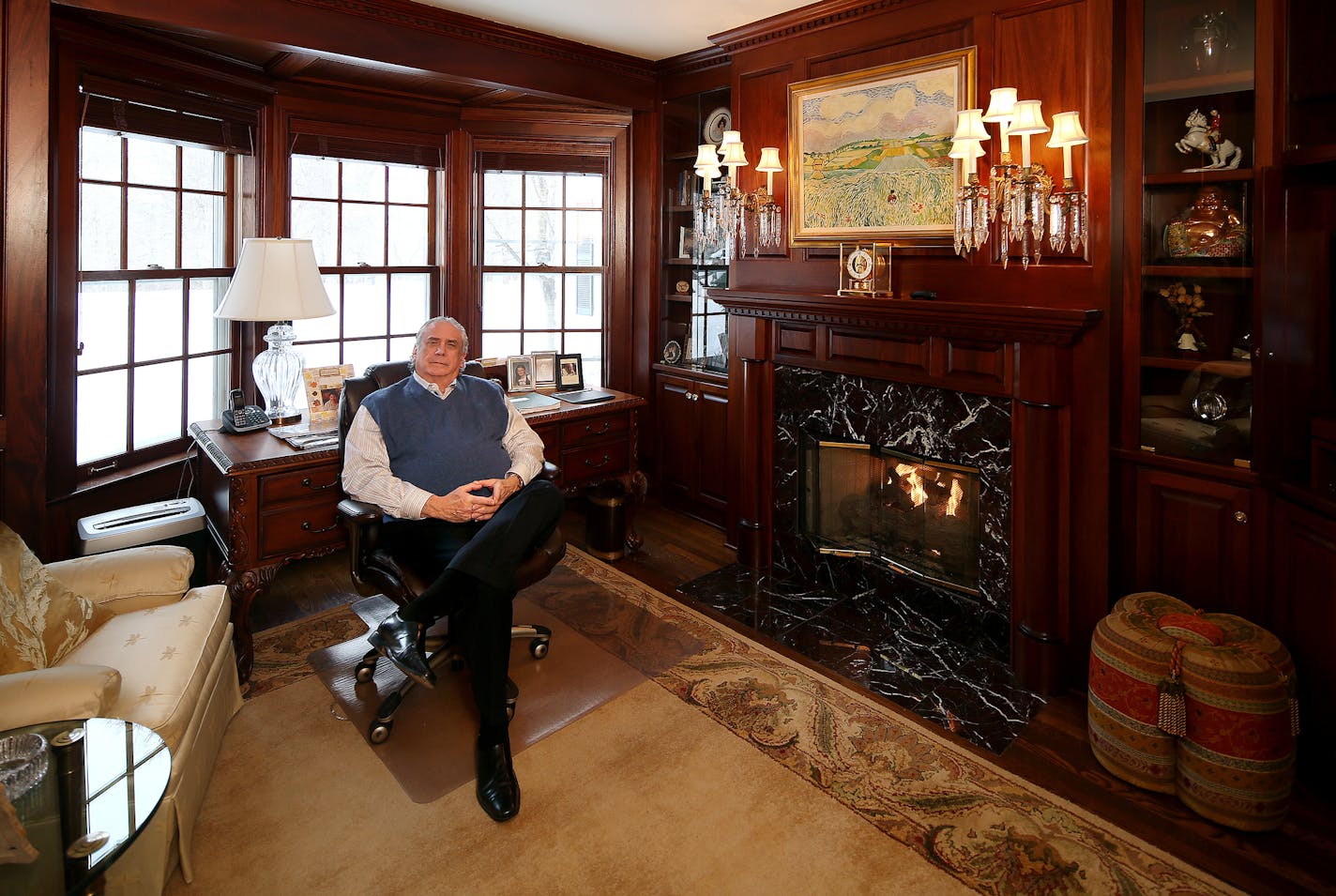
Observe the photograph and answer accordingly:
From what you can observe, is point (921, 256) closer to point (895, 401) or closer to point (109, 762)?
point (895, 401)

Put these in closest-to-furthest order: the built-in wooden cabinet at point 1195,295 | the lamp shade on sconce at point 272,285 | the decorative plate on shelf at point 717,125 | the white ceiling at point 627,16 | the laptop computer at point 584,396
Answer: the built-in wooden cabinet at point 1195,295 < the lamp shade on sconce at point 272,285 < the white ceiling at point 627,16 < the laptop computer at point 584,396 < the decorative plate on shelf at point 717,125

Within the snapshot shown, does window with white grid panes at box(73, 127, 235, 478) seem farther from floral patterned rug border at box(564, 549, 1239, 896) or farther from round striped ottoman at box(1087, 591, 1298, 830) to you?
round striped ottoman at box(1087, 591, 1298, 830)

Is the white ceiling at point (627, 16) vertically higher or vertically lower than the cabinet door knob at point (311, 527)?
higher

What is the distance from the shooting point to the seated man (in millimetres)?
2449

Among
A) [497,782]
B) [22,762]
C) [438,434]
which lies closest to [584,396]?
[438,434]

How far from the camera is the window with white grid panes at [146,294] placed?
3.25 m

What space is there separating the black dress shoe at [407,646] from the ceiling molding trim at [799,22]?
2.97 meters

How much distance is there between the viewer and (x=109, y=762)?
5.34 ft

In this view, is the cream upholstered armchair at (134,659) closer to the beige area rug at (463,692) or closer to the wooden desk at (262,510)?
the wooden desk at (262,510)

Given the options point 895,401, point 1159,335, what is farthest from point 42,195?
point 1159,335

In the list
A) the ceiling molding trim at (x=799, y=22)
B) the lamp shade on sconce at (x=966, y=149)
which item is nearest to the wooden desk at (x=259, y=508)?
the lamp shade on sconce at (x=966, y=149)

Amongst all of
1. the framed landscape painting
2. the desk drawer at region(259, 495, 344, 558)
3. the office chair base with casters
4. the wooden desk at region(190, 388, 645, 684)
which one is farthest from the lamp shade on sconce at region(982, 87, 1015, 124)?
the desk drawer at region(259, 495, 344, 558)

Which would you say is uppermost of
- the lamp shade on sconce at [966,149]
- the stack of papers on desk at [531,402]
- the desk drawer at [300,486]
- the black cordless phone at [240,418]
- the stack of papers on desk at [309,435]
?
the lamp shade on sconce at [966,149]

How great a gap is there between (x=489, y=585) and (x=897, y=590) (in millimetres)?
1870
